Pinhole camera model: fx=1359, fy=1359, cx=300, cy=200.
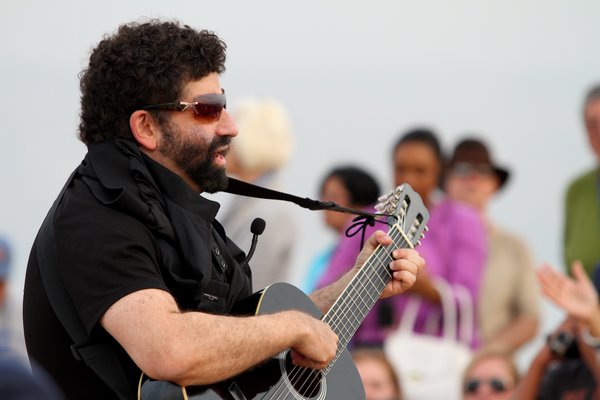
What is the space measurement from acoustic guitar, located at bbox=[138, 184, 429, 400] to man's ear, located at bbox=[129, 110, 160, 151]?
0.50 meters

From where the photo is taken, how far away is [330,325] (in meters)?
3.89

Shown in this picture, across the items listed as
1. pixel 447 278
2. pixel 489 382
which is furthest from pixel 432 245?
pixel 489 382

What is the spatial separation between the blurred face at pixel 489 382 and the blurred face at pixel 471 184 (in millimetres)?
1659

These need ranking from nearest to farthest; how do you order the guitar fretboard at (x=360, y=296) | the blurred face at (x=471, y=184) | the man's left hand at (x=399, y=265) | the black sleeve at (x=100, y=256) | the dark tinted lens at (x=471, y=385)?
the black sleeve at (x=100, y=256)
the guitar fretboard at (x=360, y=296)
the man's left hand at (x=399, y=265)
the dark tinted lens at (x=471, y=385)
the blurred face at (x=471, y=184)

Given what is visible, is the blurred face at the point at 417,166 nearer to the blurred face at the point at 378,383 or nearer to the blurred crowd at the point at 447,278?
the blurred crowd at the point at 447,278

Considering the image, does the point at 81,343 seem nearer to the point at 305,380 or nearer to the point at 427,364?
the point at 305,380

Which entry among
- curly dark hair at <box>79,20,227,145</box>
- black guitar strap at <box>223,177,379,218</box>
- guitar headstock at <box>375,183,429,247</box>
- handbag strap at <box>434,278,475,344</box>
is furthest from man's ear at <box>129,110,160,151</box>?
handbag strap at <box>434,278,475,344</box>

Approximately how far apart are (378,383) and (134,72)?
330 cm

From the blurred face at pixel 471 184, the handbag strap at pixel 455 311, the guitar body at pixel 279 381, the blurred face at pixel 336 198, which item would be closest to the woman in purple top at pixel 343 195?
the blurred face at pixel 336 198

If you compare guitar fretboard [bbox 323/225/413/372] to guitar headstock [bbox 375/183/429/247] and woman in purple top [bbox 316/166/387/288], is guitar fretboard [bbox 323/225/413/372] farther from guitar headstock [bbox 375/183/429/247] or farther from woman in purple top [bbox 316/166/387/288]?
woman in purple top [bbox 316/166/387/288]

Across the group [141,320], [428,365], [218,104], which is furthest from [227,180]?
[428,365]

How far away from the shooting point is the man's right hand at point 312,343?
3475mm

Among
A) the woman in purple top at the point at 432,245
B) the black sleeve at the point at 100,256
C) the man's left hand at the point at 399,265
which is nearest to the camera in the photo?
the black sleeve at the point at 100,256

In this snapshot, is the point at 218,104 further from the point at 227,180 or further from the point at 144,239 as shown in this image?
the point at 144,239
